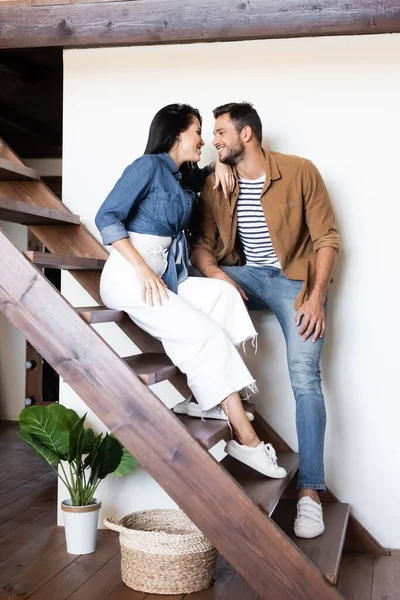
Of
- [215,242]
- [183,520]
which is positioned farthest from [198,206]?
[183,520]

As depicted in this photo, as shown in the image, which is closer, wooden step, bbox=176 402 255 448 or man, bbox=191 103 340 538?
wooden step, bbox=176 402 255 448

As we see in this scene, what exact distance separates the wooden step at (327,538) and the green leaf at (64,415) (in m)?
0.98

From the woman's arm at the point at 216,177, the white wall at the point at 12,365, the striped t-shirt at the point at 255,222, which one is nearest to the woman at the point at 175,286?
the woman's arm at the point at 216,177

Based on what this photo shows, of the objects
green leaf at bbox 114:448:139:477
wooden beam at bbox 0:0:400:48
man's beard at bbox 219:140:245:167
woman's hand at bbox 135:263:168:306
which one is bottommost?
green leaf at bbox 114:448:139:477

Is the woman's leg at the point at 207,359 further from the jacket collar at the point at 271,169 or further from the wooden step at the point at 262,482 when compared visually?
the jacket collar at the point at 271,169

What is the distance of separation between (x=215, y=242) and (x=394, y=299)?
84 cm

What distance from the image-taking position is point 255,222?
3291 mm

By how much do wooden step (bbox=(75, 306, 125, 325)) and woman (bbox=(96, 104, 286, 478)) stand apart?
4 cm

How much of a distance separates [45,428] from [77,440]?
152mm

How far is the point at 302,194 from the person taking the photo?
3230 millimetres

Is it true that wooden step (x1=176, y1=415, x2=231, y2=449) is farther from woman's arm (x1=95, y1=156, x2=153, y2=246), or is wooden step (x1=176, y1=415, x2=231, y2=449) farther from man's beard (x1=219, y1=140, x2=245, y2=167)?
man's beard (x1=219, y1=140, x2=245, y2=167)

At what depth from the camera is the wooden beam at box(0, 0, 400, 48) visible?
317 centimetres

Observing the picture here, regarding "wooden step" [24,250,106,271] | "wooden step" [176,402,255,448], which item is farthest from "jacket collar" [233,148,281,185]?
"wooden step" [176,402,255,448]

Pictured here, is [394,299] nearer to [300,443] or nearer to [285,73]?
[300,443]
